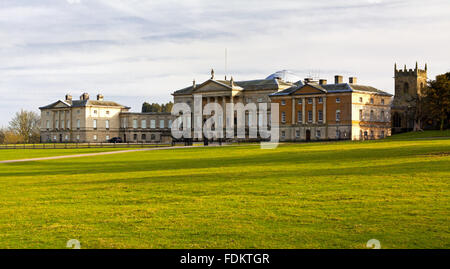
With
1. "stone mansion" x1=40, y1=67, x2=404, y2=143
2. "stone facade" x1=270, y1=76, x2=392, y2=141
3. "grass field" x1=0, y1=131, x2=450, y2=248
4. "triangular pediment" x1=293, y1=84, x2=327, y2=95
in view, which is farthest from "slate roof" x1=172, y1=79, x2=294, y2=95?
"grass field" x1=0, y1=131, x2=450, y2=248

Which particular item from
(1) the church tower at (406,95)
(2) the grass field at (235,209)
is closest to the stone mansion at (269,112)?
(1) the church tower at (406,95)

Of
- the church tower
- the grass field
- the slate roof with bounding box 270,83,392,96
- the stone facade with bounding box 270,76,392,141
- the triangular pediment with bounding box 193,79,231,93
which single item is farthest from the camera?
the triangular pediment with bounding box 193,79,231,93

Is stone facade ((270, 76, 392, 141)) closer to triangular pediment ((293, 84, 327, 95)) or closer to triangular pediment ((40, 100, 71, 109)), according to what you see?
triangular pediment ((293, 84, 327, 95))

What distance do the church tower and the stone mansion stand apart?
13.5 feet

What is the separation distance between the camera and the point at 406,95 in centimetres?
10025

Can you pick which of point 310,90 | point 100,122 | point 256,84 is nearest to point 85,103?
point 100,122

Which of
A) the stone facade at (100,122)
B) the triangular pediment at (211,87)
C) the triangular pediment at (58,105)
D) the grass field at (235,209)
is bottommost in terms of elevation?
the grass field at (235,209)

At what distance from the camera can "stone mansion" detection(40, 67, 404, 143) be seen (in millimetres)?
78938

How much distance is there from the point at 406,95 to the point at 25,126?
75.1m

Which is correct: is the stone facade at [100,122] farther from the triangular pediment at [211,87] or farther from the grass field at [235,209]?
the grass field at [235,209]

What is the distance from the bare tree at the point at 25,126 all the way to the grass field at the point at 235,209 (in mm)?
100252

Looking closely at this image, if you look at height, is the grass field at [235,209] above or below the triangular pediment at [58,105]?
below

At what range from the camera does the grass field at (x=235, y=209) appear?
10.3 metres
